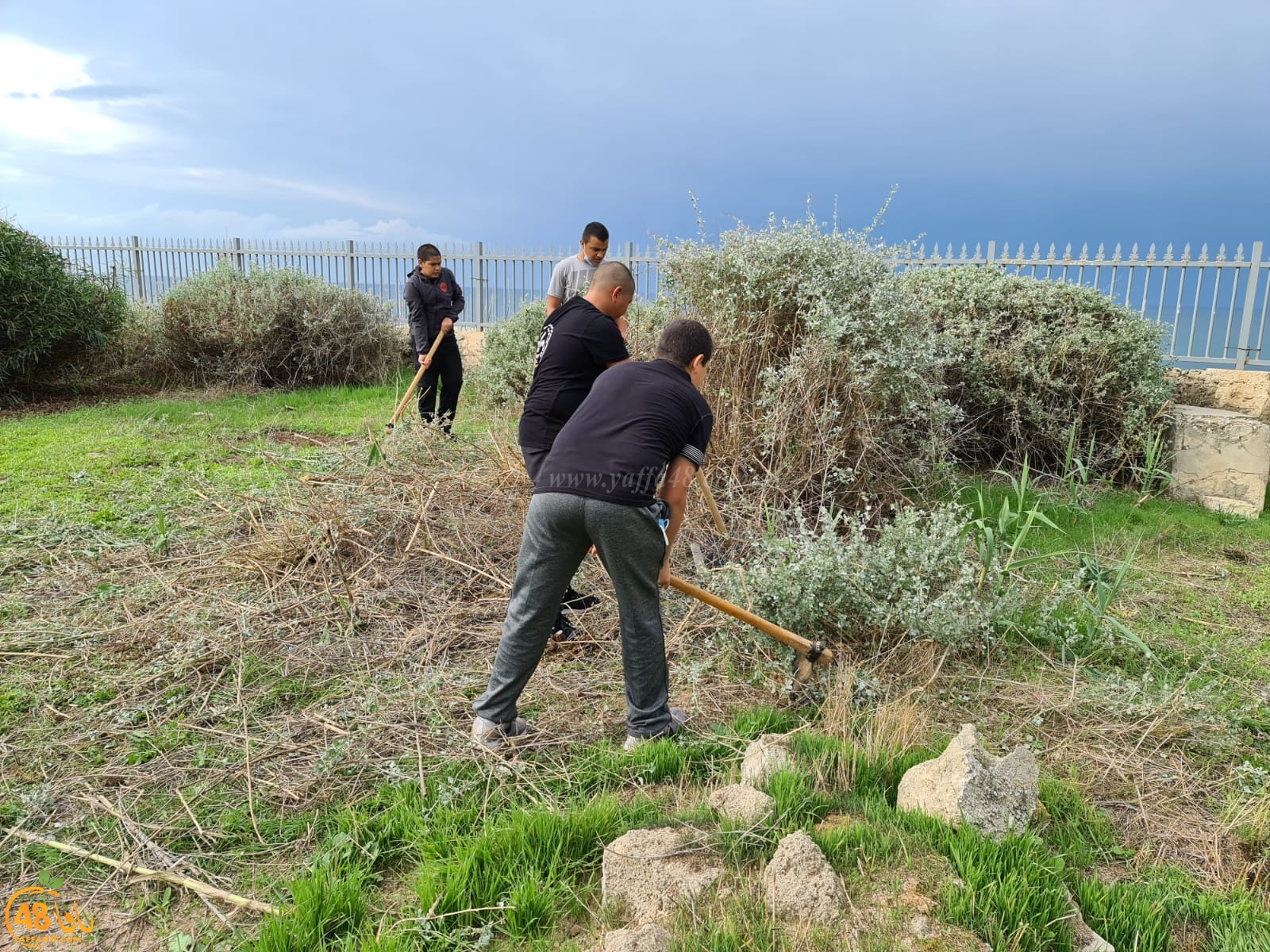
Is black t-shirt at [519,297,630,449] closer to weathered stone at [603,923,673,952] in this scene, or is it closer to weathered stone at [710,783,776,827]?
weathered stone at [710,783,776,827]

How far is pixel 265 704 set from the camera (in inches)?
132

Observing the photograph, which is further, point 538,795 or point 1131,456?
point 1131,456

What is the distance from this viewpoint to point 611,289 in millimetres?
3611

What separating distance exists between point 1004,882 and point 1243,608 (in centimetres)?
386

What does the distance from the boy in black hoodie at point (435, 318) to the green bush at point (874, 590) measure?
4530 mm

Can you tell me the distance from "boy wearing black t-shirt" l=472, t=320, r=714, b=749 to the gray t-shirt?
10.2ft

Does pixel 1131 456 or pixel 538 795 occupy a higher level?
pixel 1131 456

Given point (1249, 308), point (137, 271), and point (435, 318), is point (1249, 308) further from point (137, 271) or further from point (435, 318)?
point (137, 271)

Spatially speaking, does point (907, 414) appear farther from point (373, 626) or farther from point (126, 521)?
point (126, 521)

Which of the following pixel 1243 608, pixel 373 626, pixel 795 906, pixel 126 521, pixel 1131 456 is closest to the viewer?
pixel 795 906

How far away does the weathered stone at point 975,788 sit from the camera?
2.33 metres

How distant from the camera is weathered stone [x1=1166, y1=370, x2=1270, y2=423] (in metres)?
8.63

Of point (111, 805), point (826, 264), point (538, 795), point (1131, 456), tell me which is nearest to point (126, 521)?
point (111, 805)

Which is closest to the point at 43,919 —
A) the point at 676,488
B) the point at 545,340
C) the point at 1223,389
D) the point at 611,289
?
the point at 676,488
